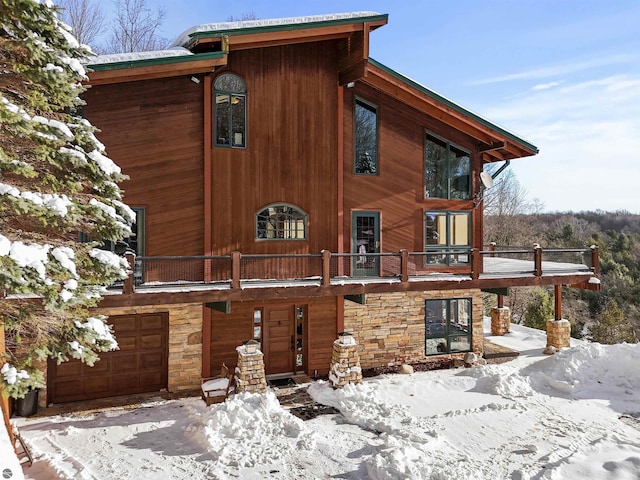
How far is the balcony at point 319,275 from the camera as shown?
34.0ft

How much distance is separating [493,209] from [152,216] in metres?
31.7

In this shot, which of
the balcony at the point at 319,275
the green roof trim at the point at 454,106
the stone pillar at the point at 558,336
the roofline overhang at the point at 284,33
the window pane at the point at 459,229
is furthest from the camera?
the stone pillar at the point at 558,336

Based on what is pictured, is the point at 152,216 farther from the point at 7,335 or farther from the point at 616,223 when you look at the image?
the point at 616,223

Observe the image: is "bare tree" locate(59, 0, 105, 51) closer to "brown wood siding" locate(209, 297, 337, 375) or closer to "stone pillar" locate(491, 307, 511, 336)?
"brown wood siding" locate(209, 297, 337, 375)

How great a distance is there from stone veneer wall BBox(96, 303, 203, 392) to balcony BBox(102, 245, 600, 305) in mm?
962

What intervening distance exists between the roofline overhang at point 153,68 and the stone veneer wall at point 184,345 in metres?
5.93

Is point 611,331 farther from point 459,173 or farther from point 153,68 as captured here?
point 153,68

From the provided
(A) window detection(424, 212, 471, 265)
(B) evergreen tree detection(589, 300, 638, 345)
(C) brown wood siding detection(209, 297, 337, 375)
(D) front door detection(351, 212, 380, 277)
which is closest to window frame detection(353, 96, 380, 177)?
(D) front door detection(351, 212, 380, 277)

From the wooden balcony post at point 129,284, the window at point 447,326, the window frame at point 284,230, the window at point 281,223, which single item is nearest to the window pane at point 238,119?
the window frame at point 284,230

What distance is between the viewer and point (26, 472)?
7.49m

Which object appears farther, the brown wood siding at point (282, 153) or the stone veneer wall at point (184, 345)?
the brown wood siding at point (282, 153)

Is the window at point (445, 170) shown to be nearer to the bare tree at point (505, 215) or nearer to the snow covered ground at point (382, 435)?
the snow covered ground at point (382, 435)

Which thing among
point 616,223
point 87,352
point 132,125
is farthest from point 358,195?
point 616,223

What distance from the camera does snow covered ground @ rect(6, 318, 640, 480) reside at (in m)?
7.69
